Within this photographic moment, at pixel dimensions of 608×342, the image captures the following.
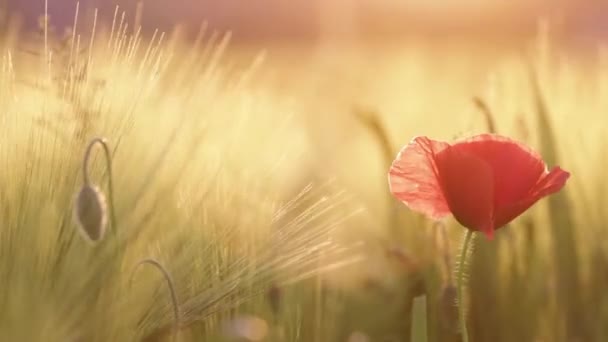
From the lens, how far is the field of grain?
750 millimetres

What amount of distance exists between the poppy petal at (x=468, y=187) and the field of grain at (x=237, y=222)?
0.19 ft

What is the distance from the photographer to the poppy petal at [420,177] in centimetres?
73

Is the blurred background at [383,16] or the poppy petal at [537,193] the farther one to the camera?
the blurred background at [383,16]

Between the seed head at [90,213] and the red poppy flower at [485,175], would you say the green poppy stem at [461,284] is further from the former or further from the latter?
the seed head at [90,213]

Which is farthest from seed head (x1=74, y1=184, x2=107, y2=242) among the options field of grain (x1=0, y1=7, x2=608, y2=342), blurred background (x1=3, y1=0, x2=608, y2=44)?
blurred background (x1=3, y1=0, x2=608, y2=44)

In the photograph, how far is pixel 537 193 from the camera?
0.72m

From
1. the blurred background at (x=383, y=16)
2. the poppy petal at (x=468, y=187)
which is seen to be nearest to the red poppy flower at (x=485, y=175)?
the poppy petal at (x=468, y=187)

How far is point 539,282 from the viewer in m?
1.04

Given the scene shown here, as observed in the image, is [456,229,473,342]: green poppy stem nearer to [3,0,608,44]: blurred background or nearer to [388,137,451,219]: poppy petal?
[388,137,451,219]: poppy petal

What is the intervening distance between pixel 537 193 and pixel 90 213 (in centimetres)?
26

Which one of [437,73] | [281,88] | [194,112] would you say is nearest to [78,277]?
[194,112]

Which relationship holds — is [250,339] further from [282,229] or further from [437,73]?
[437,73]

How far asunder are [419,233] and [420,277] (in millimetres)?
55

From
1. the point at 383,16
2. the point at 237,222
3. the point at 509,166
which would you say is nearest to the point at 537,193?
the point at 509,166
